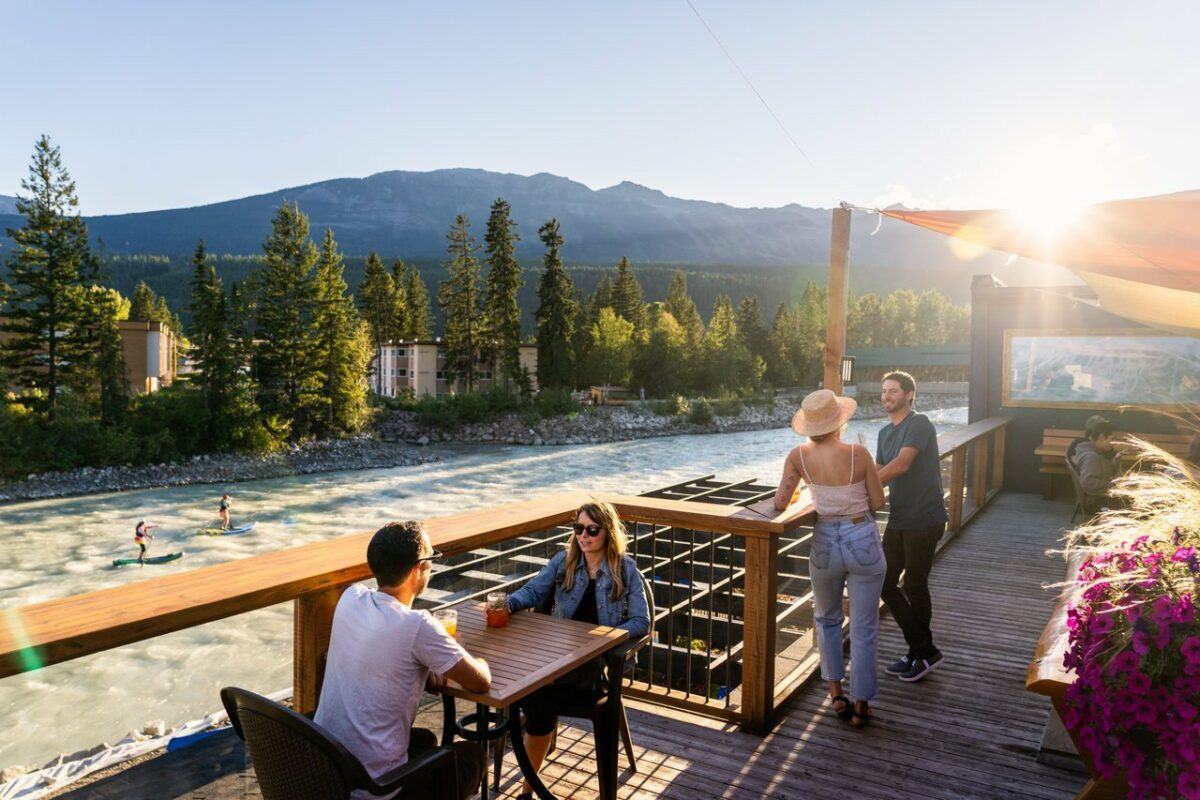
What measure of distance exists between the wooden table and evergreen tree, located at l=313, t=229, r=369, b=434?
42624 mm

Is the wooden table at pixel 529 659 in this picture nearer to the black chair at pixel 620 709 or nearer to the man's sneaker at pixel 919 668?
the black chair at pixel 620 709

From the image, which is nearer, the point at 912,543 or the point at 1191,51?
the point at 912,543

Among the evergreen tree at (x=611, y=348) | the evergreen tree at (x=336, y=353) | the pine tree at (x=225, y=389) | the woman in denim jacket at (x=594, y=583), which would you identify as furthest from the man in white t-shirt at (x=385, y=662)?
the evergreen tree at (x=611, y=348)

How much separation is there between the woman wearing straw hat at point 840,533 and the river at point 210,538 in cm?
63

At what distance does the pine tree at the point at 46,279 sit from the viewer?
36438 mm

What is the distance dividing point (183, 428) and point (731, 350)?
44.7m

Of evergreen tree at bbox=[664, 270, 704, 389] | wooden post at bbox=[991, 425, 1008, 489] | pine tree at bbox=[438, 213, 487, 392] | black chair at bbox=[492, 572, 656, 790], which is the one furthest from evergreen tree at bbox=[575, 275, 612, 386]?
black chair at bbox=[492, 572, 656, 790]

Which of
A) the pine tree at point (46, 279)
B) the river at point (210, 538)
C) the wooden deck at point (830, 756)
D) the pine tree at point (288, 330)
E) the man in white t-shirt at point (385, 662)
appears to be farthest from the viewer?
the pine tree at point (288, 330)

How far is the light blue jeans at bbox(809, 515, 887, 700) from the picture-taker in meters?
3.46

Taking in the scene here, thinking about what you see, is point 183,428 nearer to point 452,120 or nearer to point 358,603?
point 452,120

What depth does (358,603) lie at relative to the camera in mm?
2100

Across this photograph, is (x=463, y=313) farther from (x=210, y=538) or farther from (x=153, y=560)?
→ (x=153, y=560)

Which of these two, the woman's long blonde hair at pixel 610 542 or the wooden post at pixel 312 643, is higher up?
the woman's long blonde hair at pixel 610 542

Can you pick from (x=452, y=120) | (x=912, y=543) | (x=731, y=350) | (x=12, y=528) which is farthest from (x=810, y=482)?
(x=731, y=350)
